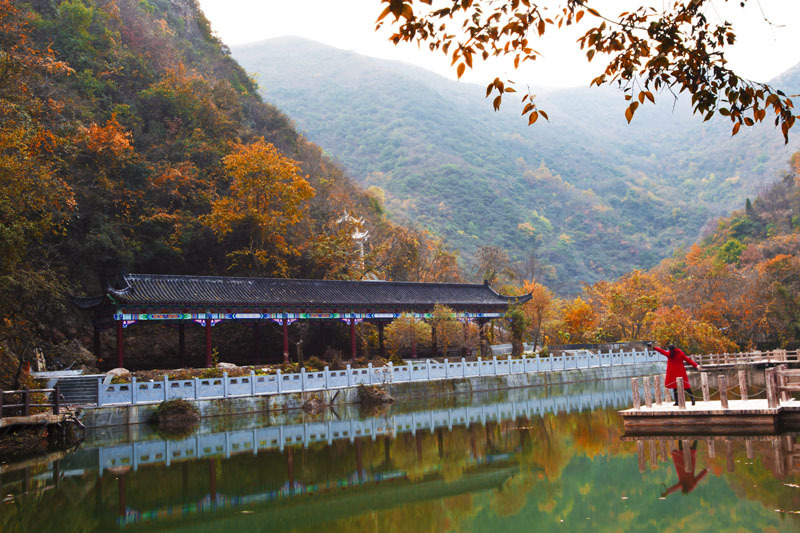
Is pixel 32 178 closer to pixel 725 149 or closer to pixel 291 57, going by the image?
pixel 725 149

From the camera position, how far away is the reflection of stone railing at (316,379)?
66.7 feet

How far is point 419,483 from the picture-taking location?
10.7m

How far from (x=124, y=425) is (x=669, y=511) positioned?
15866 mm

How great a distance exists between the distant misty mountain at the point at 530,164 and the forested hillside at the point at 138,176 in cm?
4021

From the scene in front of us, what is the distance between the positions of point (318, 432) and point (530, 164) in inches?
3959

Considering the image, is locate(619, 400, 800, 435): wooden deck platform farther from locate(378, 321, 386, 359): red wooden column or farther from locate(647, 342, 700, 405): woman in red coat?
locate(378, 321, 386, 359): red wooden column

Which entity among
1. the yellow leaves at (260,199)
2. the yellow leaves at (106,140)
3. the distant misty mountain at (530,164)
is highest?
the distant misty mountain at (530,164)

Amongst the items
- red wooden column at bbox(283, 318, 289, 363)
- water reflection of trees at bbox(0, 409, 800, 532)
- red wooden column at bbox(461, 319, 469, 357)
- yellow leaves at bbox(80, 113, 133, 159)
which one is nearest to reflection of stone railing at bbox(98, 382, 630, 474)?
water reflection of trees at bbox(0, 409, 800, 532)

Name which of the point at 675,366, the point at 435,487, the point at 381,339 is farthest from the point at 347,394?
the point at 435,487

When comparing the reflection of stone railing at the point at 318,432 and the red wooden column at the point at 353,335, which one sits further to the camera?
the red wooden column at the point at 353,335

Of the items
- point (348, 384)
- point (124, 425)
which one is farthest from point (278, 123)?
point (124, 425)

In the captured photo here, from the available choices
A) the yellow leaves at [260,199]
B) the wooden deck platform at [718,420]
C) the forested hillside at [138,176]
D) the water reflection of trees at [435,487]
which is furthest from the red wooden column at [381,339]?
the wooden deck platform at [718,420]

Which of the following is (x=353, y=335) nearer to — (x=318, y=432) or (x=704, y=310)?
(x=318, y=432)

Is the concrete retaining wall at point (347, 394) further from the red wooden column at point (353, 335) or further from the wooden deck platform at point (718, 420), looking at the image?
the wooden deck platform at point (718, 420)
